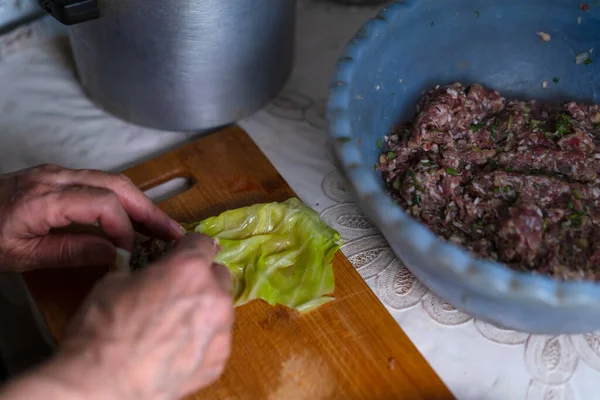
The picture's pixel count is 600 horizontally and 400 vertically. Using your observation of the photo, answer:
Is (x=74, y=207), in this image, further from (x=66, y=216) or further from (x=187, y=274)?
(x=187, y=274)

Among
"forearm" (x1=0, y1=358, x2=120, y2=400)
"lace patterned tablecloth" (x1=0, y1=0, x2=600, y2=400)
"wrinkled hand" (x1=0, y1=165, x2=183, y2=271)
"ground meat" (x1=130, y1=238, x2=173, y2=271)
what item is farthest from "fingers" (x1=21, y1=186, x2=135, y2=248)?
"lace patterned tablecloth" (x1=0, y1=0, x2=600, y2=400)

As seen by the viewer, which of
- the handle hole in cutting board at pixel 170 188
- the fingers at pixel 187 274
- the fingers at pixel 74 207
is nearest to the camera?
the fingers at pixel 187 274

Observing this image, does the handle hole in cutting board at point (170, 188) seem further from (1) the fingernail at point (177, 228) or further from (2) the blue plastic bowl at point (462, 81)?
(2) the blue plastic bowl at point (462, 81)

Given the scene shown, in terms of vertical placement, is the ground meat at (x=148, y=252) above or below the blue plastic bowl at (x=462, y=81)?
below

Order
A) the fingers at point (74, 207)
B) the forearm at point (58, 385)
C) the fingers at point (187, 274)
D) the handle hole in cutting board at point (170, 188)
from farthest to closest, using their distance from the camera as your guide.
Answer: the handle hole in cutting board at point (170, 188) → the fingers at point (74, 207) → the fingers at point (187, 274) → the forearm at point (58, 385)

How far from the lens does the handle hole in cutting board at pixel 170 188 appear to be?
51.1 inches

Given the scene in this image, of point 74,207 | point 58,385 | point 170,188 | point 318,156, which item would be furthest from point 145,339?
point 318,156

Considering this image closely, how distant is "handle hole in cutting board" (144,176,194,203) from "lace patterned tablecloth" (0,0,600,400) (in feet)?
0.38

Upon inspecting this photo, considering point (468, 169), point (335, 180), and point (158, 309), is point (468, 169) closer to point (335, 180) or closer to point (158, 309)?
point (335, 180)

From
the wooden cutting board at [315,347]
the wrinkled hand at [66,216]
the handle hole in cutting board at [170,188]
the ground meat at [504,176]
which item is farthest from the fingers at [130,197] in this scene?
the ground meat at [504,176]

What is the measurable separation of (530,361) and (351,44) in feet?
2.05

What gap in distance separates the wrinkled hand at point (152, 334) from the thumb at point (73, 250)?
178 millimetres

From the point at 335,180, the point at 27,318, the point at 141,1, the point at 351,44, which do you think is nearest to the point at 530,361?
the point at 335,180

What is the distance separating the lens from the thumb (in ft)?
3.35
